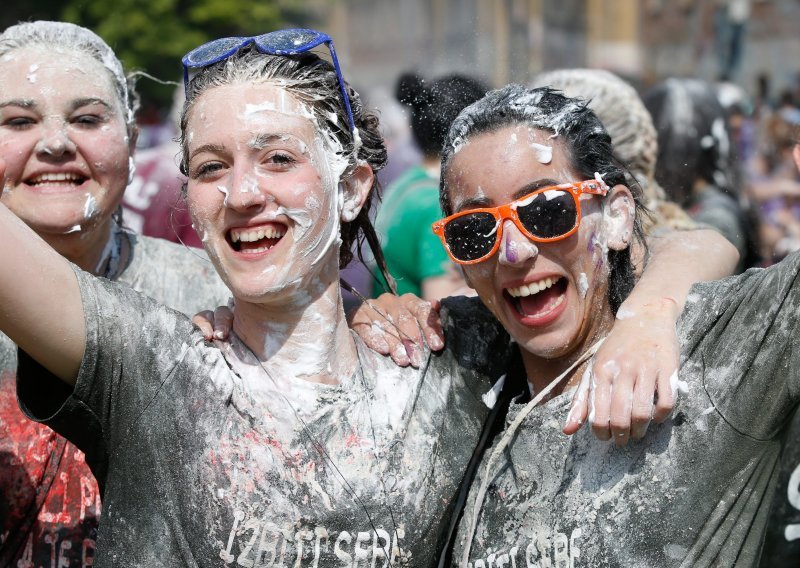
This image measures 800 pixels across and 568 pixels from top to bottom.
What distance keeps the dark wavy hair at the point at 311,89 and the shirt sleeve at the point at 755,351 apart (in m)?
0.97

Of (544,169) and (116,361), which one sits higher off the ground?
(544,169)

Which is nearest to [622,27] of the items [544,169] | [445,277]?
[445,277]

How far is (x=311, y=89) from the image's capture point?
8.54ft

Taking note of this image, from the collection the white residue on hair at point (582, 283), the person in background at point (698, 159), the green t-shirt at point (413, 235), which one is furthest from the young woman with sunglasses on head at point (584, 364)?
the person in background at point (698, 159)

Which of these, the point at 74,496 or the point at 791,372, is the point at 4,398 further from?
the point at 791,372

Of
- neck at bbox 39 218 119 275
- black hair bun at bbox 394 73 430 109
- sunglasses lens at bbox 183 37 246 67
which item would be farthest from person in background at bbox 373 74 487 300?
sunglasses lens at bbox 183 37 246 67

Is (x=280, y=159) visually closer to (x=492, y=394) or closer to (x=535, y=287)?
(x=535, y=287)

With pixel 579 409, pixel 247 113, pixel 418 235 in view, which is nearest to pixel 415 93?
pixel 247 113

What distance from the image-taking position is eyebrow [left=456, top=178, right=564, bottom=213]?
2494 mm

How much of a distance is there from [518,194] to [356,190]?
46cm

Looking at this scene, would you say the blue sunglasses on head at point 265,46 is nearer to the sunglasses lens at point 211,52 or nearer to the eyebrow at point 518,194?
the sunglasses lens at point 211,52

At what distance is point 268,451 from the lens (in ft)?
7.69

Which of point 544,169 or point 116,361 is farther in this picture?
point 544,169

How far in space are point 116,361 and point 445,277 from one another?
7.76ft
